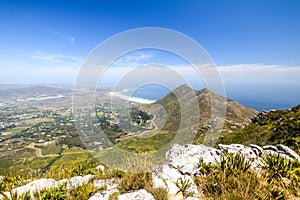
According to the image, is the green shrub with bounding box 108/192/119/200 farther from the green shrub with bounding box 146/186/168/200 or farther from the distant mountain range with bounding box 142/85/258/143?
the distant mountain range with bounding box 142/85/258/143

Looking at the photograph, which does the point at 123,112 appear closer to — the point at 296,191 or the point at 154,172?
the point at 154,172

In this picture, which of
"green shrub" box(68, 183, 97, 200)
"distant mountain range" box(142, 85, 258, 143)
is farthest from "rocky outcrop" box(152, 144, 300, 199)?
"distant mountain range" box(142, 85, 258, 143)

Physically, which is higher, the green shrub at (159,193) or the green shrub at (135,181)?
the green shrub at (159,193)

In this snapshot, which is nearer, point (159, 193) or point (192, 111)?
point (159, 193)

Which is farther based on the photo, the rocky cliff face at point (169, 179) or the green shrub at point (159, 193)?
the rocky cliff face at point (169, 179)

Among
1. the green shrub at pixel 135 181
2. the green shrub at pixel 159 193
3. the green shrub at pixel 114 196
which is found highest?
the green shrub at pixel 159 193

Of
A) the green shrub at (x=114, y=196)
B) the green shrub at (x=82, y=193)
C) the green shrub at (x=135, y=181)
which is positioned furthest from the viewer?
the green shrub at (x=135, y=181)

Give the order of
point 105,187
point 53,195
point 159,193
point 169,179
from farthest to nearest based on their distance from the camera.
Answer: point 105,187, point 169,179, point 53,195, point 159,193

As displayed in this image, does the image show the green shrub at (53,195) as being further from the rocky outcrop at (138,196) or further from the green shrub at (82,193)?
the rocky outcrop at (138,196)

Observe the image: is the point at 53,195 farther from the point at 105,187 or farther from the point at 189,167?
the point at 189,167

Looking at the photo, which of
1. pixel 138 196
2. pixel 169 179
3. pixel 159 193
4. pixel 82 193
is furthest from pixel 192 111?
pixel 82 193

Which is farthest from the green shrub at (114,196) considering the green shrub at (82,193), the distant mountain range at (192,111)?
the distant mountain range at (192,111)

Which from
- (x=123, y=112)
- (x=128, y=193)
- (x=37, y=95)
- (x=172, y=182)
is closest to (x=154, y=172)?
(x=172, y=182)
